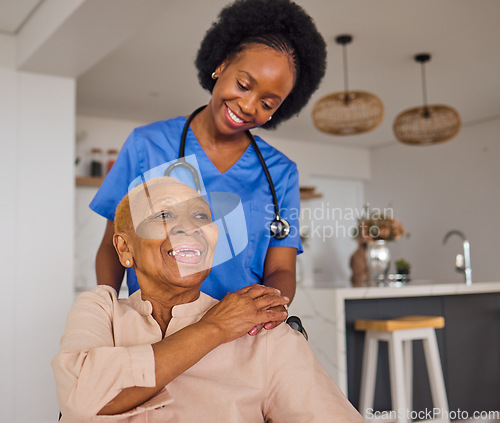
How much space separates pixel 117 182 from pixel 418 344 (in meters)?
2.40

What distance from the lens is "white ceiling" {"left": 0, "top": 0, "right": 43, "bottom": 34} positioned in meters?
2.90

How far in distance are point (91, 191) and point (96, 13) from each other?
258 cm

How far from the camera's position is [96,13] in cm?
251

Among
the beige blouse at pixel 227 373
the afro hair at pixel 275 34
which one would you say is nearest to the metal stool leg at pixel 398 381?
the afro hair at pixel 275 34

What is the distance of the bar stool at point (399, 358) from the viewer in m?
2.56

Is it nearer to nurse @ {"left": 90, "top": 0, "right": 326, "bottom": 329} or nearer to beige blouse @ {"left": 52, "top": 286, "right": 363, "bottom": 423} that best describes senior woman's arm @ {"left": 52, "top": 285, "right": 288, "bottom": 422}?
beige blouse @ {"left": 52, "top": 286, "right": 363, "bottom": 423}

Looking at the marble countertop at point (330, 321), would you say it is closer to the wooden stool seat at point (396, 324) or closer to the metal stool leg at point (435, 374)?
the wooden stool seat at point (396, 324)

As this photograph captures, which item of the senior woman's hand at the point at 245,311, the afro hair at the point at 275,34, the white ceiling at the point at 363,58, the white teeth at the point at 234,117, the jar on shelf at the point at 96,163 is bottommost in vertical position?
the senior woman's hand at the point at 245,311

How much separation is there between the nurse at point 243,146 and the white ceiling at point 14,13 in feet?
6.89

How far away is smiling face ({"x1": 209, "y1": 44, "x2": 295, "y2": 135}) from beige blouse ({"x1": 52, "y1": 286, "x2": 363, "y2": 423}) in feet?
1.17

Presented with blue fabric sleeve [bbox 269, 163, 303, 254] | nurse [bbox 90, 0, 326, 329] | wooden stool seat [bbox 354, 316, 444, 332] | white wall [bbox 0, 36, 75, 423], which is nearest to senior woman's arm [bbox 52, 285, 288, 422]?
nurse [bbox 90, 0, 326, 329]

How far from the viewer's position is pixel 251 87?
102 cm

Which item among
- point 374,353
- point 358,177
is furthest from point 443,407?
point 358,177

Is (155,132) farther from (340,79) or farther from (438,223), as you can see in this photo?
(438,223)
